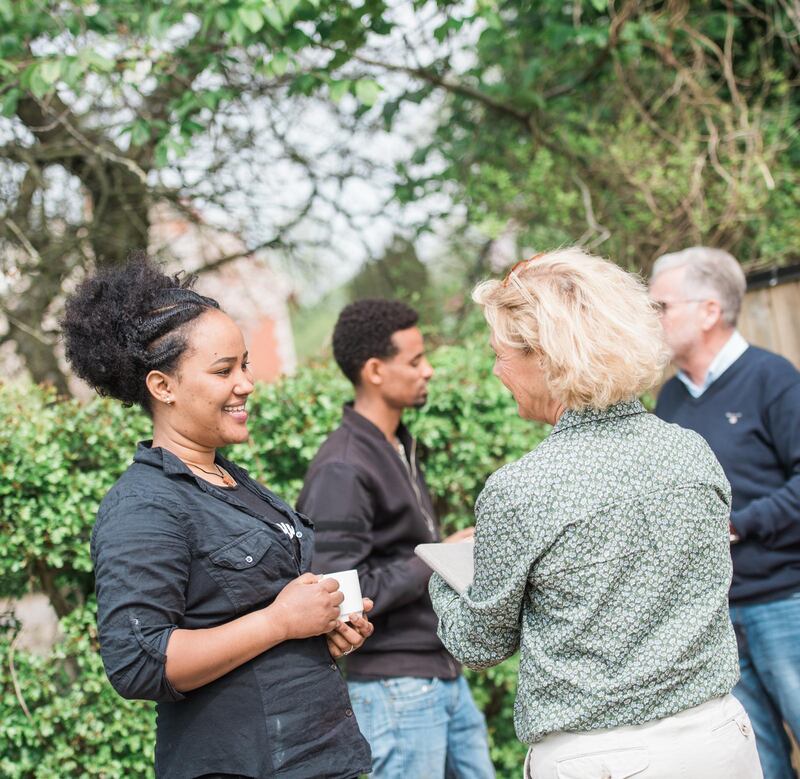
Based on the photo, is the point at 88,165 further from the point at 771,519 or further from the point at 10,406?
the point at 771,519

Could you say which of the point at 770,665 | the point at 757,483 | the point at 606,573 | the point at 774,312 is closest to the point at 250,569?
the point at 606,573

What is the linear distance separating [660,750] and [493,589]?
0.43 metres

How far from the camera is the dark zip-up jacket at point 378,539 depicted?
270 centimetres

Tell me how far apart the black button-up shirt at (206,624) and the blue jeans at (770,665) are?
158cm

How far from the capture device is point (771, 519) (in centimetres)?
284

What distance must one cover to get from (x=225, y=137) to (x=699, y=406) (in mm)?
3976

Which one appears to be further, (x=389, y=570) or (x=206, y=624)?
(x=389, y=570)

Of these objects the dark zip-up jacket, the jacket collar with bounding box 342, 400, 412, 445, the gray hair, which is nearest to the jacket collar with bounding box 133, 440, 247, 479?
the dark zip-up jacket

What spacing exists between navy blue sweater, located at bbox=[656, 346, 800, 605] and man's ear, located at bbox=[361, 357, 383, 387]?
1.16 m

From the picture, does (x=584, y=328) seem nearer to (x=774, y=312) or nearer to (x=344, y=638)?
(x=344, y=638)

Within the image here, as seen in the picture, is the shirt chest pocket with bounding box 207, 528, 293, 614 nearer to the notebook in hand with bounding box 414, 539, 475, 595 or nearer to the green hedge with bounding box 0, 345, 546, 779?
the notebook in hand with bounding box 414, 539, 475, 595

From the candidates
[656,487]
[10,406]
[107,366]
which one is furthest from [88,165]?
[656,487]

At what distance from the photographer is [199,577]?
1817 mm

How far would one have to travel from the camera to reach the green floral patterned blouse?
5.48 ft
